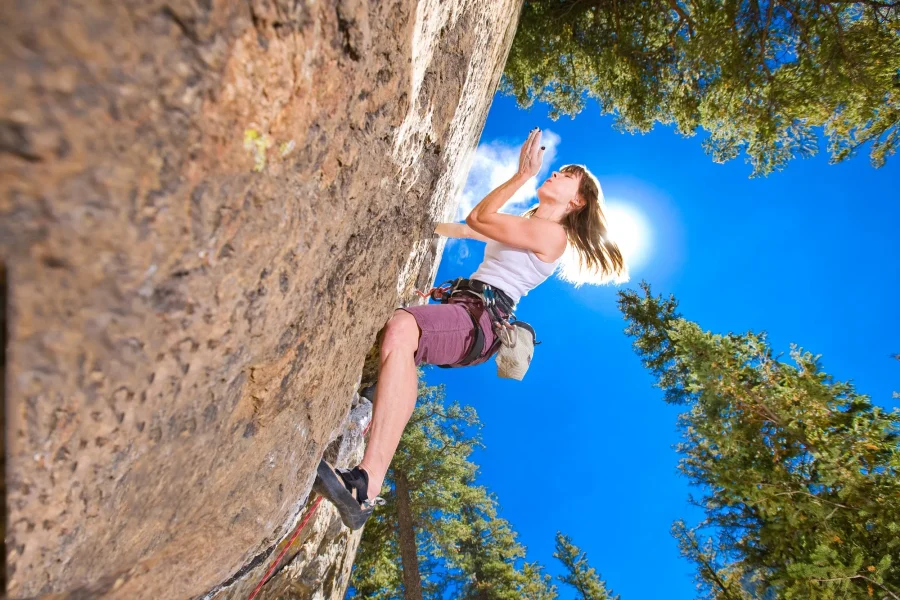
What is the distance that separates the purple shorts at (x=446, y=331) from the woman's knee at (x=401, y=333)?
0.16ft

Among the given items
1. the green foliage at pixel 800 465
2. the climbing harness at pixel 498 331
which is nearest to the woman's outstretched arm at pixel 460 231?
the climbing harness at pixel 498 331

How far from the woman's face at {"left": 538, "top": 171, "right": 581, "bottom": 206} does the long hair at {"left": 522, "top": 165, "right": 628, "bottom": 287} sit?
6 cm

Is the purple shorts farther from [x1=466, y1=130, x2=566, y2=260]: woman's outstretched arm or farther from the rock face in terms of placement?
the rock face

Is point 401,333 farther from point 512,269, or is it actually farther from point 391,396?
point 512,269

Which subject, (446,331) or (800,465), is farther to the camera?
(800,465)

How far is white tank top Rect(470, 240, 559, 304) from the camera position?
3.59 metres

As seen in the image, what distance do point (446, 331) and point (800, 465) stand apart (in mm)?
7602

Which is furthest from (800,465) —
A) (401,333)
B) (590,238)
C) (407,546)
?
(407,546)

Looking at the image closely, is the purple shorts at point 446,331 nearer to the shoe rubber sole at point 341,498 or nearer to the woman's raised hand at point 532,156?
the shoe rubber sole at point 341,498

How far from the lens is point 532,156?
3.59 meters

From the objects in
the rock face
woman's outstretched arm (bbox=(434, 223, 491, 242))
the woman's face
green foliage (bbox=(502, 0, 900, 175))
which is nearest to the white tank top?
woman's outstretched arm (bbox=(434, 223, 491, 242))

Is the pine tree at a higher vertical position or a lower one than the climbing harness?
higher

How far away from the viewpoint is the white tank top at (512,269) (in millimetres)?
3586

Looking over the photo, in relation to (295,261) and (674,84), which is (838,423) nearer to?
(674,84)
